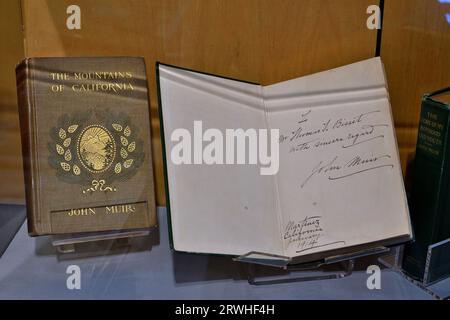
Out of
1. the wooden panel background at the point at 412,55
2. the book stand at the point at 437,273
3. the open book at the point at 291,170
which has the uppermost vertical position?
the wooden panel background at the point at 412,55

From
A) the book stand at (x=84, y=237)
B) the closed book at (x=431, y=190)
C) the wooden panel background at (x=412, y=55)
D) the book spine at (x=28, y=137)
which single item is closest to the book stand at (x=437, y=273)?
the closed book at (x=431, y=190)

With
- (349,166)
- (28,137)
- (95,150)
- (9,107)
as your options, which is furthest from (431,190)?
(9,107)

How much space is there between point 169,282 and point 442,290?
1.53 ft

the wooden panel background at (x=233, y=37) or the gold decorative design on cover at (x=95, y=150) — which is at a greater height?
the wooden panel background at (x=233, y=37)

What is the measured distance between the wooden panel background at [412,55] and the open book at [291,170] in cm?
10

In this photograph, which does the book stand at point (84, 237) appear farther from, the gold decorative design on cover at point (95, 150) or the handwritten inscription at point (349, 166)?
the handwritten inscription at point (349, 166)

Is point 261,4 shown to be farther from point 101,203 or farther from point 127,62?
point 101,203

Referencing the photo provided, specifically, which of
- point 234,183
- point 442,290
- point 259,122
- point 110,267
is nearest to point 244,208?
point 234,183

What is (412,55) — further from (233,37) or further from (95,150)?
(95,150)

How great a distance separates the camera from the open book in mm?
903

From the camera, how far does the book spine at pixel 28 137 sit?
0.93m

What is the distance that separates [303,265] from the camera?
0.93 meters

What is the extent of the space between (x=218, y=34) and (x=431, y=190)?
479 mm

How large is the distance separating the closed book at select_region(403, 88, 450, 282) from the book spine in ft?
2.17
